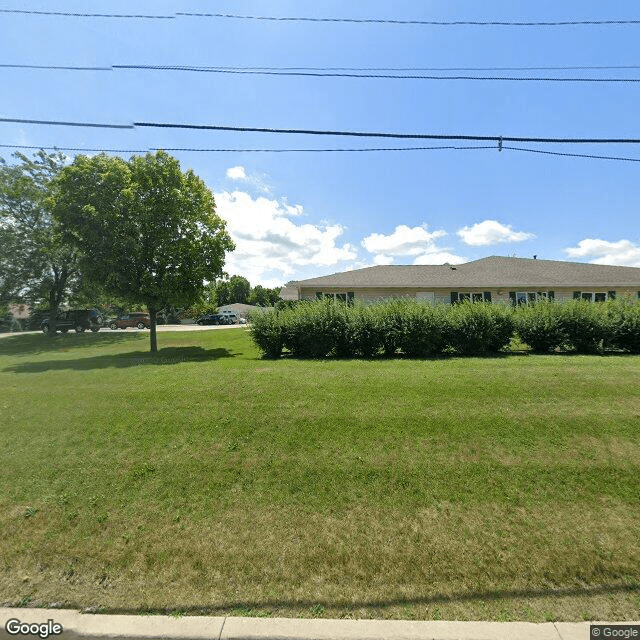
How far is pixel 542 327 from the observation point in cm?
1007

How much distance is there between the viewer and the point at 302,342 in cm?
1000

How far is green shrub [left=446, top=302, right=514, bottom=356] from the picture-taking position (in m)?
9.62

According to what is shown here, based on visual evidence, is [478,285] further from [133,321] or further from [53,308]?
[133,321]

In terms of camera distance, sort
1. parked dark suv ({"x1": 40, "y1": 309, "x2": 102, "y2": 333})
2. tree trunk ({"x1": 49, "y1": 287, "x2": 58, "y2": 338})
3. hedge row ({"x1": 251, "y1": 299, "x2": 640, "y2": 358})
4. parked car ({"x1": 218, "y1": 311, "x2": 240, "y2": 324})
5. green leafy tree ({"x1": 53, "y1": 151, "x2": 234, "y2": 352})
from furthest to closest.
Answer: parked car ({"x1": 218, "y1": 311, "x2": 240, "y2": 324}) → parked dark suv ({"x1": 40, "y1": 309, "x2": 102, "y2": 333}) → tree trunk ({"x1": 49, "y1": 287, "x2": 58, "y2": 338}) → green leafy tree ({"x1": 53, "y1": 151, "x2": 234, "y2": 352}) → hedge row ({"x1": 251, "y1": 299, "x2": 640, "y2": 358})

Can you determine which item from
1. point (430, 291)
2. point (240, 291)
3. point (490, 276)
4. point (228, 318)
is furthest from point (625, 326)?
point (240, 291)

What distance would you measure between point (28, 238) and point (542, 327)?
2986 centimetres

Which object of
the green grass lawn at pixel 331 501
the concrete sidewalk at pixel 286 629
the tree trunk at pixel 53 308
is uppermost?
the tree trunk at pixel 53 308

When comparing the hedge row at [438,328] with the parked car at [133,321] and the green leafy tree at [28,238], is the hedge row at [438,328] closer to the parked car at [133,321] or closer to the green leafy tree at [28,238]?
the green leafy tree at [28,238]

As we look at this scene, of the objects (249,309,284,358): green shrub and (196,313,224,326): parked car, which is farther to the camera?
(196,313,224,326): parked car

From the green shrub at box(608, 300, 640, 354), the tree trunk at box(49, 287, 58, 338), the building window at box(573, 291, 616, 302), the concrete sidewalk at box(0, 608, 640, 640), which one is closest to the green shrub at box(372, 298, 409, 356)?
the green shrub at box(608, 300, 640, 354)

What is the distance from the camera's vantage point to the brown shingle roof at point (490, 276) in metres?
20.8

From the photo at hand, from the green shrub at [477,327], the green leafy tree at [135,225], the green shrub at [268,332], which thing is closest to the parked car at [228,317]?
the green leafy tree at [135,225]

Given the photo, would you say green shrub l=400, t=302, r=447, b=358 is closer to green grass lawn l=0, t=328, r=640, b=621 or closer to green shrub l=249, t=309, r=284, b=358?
green grass lawn l=0, t=328, r=640, b=621

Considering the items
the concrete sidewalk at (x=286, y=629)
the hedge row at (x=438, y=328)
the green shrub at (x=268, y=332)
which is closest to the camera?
the concrete sidewalk at (x=286, y=629)
